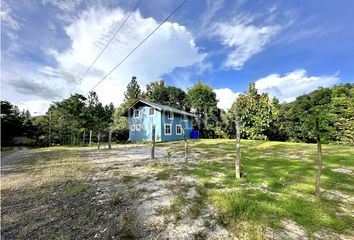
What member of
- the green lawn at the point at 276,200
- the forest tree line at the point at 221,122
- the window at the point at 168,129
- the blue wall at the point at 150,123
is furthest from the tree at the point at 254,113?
the green lawn at the point at 276,200

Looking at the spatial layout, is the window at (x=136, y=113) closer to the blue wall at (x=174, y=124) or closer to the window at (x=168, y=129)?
the blue wall at (x=174, y=124)

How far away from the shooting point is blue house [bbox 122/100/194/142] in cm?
2384

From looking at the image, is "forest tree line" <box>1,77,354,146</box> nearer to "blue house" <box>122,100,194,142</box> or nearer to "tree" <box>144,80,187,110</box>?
"blue house" <box>122,100,194,142</box>

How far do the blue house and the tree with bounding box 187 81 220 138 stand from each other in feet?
22.6

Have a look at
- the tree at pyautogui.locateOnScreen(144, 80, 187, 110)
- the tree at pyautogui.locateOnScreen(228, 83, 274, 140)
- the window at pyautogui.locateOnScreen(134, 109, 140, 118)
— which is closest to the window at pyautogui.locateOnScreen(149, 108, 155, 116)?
the window at pyautogui.locateOnScreen(134, 109, 140, 118)

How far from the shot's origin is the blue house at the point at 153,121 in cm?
2384

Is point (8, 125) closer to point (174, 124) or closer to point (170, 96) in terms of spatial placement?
point (174, 124)

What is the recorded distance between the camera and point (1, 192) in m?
5.62

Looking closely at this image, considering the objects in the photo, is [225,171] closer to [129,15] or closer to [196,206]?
[196,206]

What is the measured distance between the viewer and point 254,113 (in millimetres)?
24016

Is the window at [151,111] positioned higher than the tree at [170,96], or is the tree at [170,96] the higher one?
the tree at [170,96]

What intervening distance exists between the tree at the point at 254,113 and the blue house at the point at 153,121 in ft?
24.6

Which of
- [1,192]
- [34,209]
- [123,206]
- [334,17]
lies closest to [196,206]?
[123,206]

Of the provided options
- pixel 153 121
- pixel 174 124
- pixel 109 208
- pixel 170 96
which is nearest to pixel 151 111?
pixel 153 121
